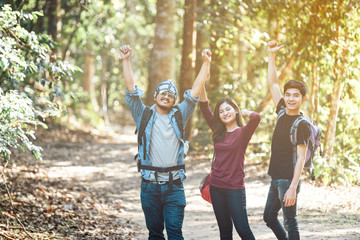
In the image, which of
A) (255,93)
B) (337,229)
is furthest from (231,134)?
(255,93)

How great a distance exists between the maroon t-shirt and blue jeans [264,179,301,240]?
372 millimetres

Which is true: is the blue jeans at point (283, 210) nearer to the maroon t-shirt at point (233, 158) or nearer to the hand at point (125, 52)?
the maroon t-shirt at point (233, 158)

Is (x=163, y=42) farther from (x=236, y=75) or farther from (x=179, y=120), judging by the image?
(x=179, y=120)

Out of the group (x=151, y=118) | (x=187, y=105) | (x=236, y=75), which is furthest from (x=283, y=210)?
(x=236, y=75)

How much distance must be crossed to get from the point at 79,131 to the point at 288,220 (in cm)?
1698

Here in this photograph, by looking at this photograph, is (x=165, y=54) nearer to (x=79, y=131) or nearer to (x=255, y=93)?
(x=255, y=93)

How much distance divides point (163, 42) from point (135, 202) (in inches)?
197

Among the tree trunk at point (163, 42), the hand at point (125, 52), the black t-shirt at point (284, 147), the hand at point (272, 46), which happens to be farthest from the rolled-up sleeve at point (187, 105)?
the tree trunk at point (163, 42)

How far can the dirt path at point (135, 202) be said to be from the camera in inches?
264

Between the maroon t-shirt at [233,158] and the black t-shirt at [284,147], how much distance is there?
0.91 ft

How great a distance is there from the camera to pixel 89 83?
2909 centimetres

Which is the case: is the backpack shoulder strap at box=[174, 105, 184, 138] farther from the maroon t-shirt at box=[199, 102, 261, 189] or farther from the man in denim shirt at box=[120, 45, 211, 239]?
the maroon t-shirt at box=[199, 102, 261, 189]

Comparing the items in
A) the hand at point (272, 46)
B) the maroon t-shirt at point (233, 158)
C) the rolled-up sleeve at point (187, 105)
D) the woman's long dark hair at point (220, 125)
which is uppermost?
the hand at point (272, 46)

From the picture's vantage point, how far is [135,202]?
31.4ft
